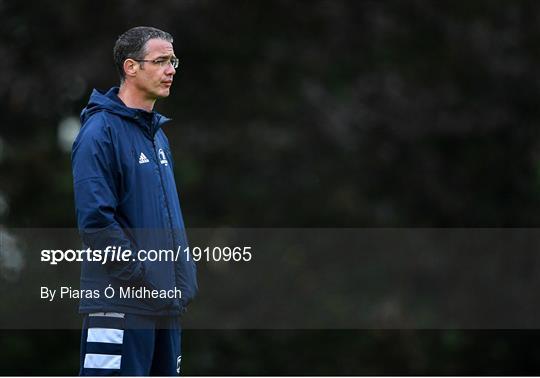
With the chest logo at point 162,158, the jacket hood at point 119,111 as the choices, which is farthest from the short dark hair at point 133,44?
the chest logo at point 162,158

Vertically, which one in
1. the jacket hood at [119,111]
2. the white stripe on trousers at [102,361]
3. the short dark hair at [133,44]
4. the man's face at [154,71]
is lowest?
the white stripe on trousers at [102,361]

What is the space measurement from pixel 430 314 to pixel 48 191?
474 cm

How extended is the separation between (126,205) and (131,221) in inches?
2.8

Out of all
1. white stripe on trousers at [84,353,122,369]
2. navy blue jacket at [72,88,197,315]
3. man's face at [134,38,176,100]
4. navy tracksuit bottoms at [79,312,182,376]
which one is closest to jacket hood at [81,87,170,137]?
navy blue jacket at [72,88,197,315]

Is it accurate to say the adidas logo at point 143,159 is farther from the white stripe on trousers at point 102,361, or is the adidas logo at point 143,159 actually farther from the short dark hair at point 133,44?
the white stripe on trousers at point 102,361

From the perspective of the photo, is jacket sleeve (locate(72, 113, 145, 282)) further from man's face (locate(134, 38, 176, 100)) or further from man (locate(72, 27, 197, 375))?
man's face (locate(134, 38, 176, 100))

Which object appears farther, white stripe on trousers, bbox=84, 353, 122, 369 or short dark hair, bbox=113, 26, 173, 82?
short dark hair, bbox=113, 26, 173, 82

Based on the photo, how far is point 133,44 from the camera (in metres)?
5.57

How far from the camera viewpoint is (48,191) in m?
13.9

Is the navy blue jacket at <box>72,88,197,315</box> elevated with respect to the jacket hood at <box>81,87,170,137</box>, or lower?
lower

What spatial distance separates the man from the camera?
5.22 meters

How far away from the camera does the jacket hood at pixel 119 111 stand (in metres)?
5.48

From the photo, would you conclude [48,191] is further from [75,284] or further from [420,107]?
[420,107]

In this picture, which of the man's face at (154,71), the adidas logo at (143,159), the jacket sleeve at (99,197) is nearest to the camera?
the jacket sleeve at (99,197)
